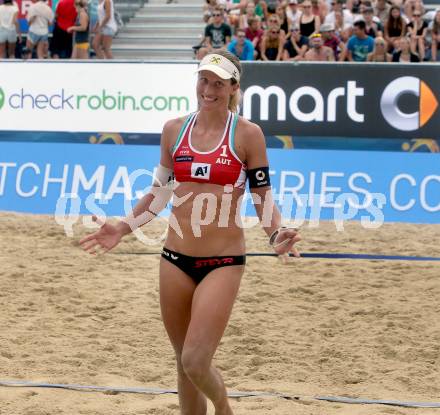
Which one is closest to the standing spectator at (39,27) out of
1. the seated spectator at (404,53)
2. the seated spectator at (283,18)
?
the seated spectator at (283,18)

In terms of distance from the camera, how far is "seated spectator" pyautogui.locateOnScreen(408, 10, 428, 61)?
48.9ft

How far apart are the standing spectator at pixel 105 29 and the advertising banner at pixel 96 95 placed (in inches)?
155

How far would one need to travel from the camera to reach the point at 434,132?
11.7 m

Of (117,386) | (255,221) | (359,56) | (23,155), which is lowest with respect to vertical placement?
(117,386)

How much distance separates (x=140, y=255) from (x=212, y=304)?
5528 mm

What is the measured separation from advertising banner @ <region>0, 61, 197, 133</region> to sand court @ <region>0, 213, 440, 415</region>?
2.11 m

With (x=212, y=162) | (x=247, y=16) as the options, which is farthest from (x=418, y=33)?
(x=212, y=162)

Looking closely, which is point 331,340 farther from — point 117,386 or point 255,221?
point 255,221

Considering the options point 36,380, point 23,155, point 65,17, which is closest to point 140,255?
point 23,155

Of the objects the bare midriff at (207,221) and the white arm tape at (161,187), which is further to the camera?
the white arm tape at (161,187)

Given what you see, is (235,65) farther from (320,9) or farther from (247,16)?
(320,9)

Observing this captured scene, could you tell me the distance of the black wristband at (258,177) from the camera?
4.67 m

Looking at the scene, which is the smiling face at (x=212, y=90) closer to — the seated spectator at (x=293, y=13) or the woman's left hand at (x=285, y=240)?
the woman's left hand at (x=285, y=240)

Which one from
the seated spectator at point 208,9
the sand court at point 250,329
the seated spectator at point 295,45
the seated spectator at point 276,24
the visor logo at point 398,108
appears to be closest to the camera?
the sand court at point 250,329
